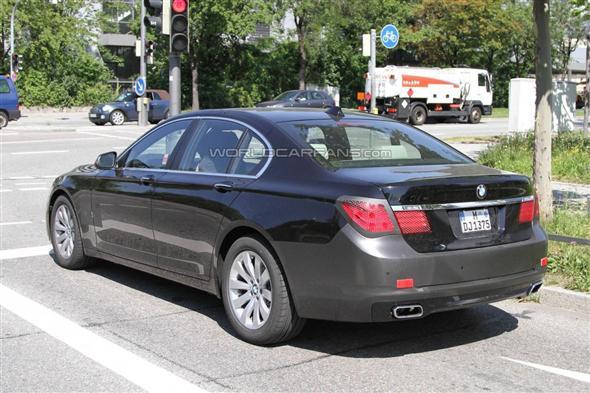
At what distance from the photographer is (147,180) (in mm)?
6121

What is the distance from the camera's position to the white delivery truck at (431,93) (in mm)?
36031

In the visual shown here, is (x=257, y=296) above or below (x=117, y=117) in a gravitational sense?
below

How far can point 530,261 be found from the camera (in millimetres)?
5066

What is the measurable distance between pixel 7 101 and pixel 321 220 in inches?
1096

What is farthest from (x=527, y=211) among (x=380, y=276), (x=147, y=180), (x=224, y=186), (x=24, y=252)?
(x=24, y=252)

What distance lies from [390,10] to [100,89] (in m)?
19.9

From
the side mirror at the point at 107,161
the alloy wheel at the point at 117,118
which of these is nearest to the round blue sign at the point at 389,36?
the side mirror at the point at 107,161

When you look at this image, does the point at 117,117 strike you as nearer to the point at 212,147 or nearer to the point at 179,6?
the point at 179,6

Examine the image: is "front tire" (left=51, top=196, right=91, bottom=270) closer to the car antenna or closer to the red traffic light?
the car antenna

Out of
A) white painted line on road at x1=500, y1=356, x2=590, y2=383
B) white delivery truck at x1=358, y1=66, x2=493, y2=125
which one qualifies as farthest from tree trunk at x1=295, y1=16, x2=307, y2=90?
white painted line on road at x1=500, y1=356, x2=590, y2=383

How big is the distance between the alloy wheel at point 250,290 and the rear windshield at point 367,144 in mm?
821

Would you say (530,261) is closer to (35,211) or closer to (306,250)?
(306,250)

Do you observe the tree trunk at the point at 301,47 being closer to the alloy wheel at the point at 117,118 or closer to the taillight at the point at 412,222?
the alloy wheel at the point at 117,118

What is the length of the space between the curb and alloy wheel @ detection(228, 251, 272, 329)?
8.55 ft
